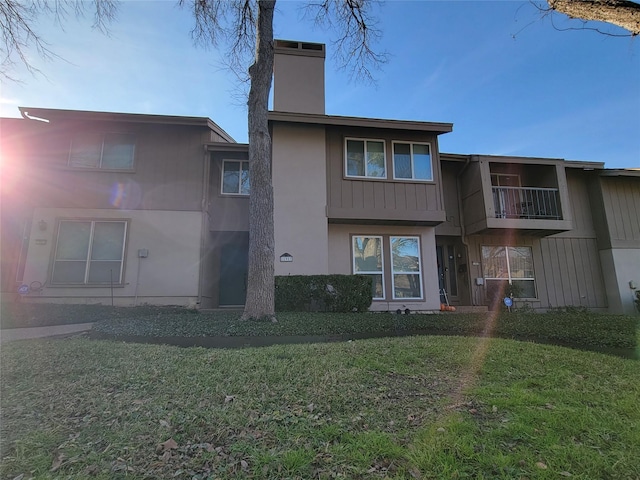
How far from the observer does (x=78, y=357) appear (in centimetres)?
431

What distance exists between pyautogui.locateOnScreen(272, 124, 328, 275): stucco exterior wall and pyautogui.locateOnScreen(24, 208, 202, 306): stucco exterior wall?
8.98 feet

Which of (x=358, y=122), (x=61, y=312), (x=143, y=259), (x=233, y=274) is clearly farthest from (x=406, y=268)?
(x=61, y=312)

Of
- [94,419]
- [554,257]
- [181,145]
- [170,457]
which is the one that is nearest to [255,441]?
[170,457]

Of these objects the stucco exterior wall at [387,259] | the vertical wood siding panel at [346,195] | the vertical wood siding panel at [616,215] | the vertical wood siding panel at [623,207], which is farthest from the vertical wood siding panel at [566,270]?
the vertical wood siding panel at [346,195]

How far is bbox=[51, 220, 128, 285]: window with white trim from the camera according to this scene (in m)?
9.72

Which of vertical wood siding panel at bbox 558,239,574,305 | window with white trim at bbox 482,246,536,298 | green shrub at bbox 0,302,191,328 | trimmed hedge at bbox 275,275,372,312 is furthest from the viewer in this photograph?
vertical wood siding panel at bbox 558,239,574,305

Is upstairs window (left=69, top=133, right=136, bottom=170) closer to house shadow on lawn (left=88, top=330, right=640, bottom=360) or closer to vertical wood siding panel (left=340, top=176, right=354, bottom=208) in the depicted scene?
house shadow on lawn (left=88, top=330, right=640, bottom=360)

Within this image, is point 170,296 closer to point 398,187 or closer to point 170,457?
point 398,187

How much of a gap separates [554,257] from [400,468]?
12662mm

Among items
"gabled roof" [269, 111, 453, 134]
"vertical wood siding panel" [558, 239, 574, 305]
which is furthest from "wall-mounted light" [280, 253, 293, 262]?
"vertical wood siding panel" [558, 239, 574, 305]

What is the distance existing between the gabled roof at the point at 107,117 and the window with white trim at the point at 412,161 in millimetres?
6032

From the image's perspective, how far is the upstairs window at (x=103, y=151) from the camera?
1039 centimetres

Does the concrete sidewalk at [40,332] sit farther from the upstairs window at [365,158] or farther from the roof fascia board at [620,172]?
the roof fascia board at [620,172]

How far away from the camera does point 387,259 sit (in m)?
10.2
